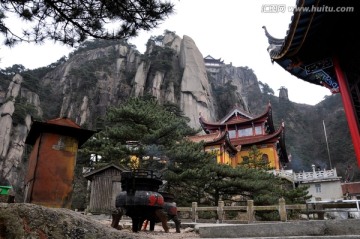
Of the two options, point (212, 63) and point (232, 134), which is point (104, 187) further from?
point (212, 63)

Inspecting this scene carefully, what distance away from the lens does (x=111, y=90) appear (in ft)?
148

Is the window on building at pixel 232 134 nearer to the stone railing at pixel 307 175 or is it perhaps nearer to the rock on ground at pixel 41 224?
the stone railing at pixel 307 175

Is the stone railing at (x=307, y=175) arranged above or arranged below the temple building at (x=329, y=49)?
below

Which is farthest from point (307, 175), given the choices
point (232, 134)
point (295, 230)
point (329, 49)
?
point (295, 230)

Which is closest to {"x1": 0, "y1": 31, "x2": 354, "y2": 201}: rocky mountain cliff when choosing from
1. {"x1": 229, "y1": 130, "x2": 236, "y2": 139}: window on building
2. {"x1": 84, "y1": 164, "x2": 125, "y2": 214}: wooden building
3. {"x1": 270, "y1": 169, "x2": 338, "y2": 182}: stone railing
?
{"x1": 229, "y1": 130, "x2": 236, "y2": 139}: window on building

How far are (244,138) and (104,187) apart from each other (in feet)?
61.4

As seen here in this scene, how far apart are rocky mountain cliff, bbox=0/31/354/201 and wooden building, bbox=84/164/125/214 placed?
21.8 metres

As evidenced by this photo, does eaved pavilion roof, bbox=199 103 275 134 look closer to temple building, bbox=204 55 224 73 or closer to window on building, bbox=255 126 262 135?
window on building, bbox=255 126 262 135

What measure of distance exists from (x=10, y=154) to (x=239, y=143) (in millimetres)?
25271

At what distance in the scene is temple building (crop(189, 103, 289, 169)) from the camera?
2470 centimetres

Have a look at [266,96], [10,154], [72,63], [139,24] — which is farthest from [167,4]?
[266,96]

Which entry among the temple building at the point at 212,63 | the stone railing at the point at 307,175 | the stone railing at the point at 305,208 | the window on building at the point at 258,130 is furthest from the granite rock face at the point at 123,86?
the stone railing at the point at 305,208

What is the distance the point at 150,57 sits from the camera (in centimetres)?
4641

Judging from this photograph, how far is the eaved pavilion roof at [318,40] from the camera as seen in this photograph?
6.95 metres
